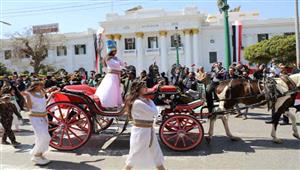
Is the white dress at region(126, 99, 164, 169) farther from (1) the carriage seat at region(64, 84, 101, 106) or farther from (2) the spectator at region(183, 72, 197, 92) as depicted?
(2) the spectator at region(183, 72, 197, 92)

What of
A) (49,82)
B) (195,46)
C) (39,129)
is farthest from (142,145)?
(195,46)

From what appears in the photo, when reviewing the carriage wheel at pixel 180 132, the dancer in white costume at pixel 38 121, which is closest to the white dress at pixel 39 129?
the dancer in white costume at pixel 38 121

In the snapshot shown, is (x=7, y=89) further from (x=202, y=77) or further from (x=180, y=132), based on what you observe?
(x=202, y=77)

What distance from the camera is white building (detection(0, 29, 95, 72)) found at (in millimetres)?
53644

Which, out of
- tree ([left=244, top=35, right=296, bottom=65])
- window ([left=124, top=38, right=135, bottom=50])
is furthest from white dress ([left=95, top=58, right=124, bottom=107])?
window ([left=124, top=38, right=135, bottom=50])

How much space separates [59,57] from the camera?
5616 centimetres

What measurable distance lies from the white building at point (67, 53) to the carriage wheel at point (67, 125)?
4591 cm

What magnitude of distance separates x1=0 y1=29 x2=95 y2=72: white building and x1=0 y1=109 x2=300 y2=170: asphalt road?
45873mm

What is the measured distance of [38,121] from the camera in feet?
21.9

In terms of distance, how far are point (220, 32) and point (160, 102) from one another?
137 feet

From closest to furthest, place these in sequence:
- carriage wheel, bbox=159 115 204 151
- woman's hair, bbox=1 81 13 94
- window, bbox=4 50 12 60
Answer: carriage wheel, bbox=159 115 204 151
woman's hair, bbox=1 81 13 94
window, bbox=4 50 12 60

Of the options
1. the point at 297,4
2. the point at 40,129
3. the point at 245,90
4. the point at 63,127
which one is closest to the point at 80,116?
the point at 63,127

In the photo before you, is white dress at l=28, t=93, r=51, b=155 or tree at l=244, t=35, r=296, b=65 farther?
tree at l=244, t=35, r=296, b=65

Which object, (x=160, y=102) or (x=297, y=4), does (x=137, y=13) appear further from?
(x=160, y=102)
